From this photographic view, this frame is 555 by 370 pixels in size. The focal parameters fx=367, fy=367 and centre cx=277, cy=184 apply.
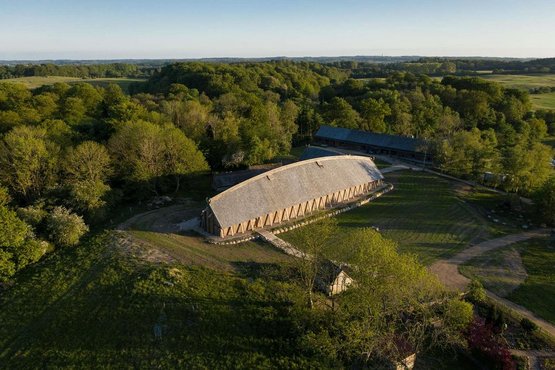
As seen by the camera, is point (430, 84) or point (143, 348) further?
point (430, 84)

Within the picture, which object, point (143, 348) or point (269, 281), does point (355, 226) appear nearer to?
point (269, 281)

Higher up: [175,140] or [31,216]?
[175,140]

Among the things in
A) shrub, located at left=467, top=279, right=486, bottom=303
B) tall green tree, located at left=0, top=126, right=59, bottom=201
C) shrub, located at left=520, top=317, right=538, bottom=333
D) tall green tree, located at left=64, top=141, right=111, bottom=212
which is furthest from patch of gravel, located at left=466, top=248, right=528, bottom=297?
tall green tree, located at left=0, top=126, right=59, bottom=201

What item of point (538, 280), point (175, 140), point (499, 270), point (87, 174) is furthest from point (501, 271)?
point (87, 174)

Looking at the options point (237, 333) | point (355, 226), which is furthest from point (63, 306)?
point (355, 226)

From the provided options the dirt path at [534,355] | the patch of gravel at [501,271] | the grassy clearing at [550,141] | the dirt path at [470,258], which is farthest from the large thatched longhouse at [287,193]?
the grassy clearing at [550,141]

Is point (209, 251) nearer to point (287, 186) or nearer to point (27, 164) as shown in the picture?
point (287, 186)
